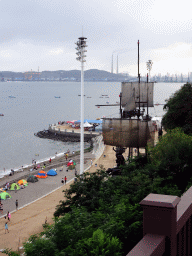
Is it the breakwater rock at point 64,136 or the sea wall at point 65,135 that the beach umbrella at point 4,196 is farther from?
the sea wall at point 65,135

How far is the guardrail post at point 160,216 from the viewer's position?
2.31 metres

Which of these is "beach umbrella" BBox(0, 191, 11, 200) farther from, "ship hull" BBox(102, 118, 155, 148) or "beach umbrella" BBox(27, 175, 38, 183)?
"ship hull" BBox(102, 118, 155, 148)

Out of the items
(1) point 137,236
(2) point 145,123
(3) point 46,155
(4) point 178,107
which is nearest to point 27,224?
(2) point 145,123

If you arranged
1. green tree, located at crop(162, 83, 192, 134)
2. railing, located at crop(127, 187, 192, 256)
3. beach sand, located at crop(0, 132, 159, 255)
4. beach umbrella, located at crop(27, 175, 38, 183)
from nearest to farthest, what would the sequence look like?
railing, located at crop(127, 187, 192, 256) → beach sand, located at crop(0, 132, 159, 255) → green tree, located at crop(162, 83, 192, 134) → beach umbrella, located at crop(27, 175, 38, 183)

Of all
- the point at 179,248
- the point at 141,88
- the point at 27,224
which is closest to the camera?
the point at 179,248

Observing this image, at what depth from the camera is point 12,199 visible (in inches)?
1133

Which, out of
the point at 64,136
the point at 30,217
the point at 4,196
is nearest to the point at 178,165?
the point at 30,217

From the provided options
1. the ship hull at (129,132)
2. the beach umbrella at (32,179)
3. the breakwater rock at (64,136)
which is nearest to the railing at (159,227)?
the ship hull at (129,132)

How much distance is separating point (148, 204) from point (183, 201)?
85 centimetres

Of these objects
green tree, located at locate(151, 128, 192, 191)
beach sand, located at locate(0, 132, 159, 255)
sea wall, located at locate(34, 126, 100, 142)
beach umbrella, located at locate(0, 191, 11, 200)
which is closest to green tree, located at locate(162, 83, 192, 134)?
beach sand, located at locate(0, 132, 159, 255)

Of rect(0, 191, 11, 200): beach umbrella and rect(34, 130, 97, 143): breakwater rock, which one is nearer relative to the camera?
rect(0, 191, 11, 200): beach umbrella

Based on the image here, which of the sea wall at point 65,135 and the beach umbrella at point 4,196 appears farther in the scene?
the sea wall at point 65,135

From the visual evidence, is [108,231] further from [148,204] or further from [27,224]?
[27,224]

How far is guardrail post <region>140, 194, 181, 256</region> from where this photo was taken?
7.59 feet
